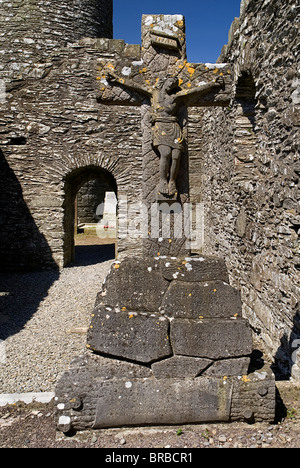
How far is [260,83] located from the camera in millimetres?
4410

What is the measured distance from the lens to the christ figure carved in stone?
9.50ft

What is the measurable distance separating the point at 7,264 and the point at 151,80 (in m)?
7.16

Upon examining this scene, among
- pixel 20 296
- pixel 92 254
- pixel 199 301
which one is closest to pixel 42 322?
pixel 20 296

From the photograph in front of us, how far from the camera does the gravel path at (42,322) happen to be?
12.2ft

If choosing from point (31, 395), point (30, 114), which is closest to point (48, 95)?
point (30, 114)

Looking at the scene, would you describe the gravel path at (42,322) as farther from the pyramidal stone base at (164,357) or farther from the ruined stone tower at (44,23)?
the ruined stone tower at (44,23)

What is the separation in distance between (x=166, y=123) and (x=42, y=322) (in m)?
3.70

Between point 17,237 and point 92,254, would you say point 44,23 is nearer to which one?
point 17,237

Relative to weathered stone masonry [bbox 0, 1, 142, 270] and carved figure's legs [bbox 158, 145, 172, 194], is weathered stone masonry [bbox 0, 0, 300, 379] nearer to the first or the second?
weathered stone masonry [bbox 0, 1, 142, 270]

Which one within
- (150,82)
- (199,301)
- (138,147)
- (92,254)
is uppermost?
(138,147)

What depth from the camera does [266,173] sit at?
4371mm

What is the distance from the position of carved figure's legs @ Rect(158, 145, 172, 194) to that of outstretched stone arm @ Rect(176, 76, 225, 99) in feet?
1.50

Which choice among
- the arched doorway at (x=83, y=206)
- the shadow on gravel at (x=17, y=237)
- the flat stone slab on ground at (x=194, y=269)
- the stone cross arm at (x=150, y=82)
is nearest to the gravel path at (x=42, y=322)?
the shadow on gravel at (x=17, y=237)

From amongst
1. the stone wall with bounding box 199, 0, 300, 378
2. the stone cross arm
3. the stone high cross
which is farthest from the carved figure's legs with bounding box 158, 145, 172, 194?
the stone wall with bounding box 199, 0, 300, 378
